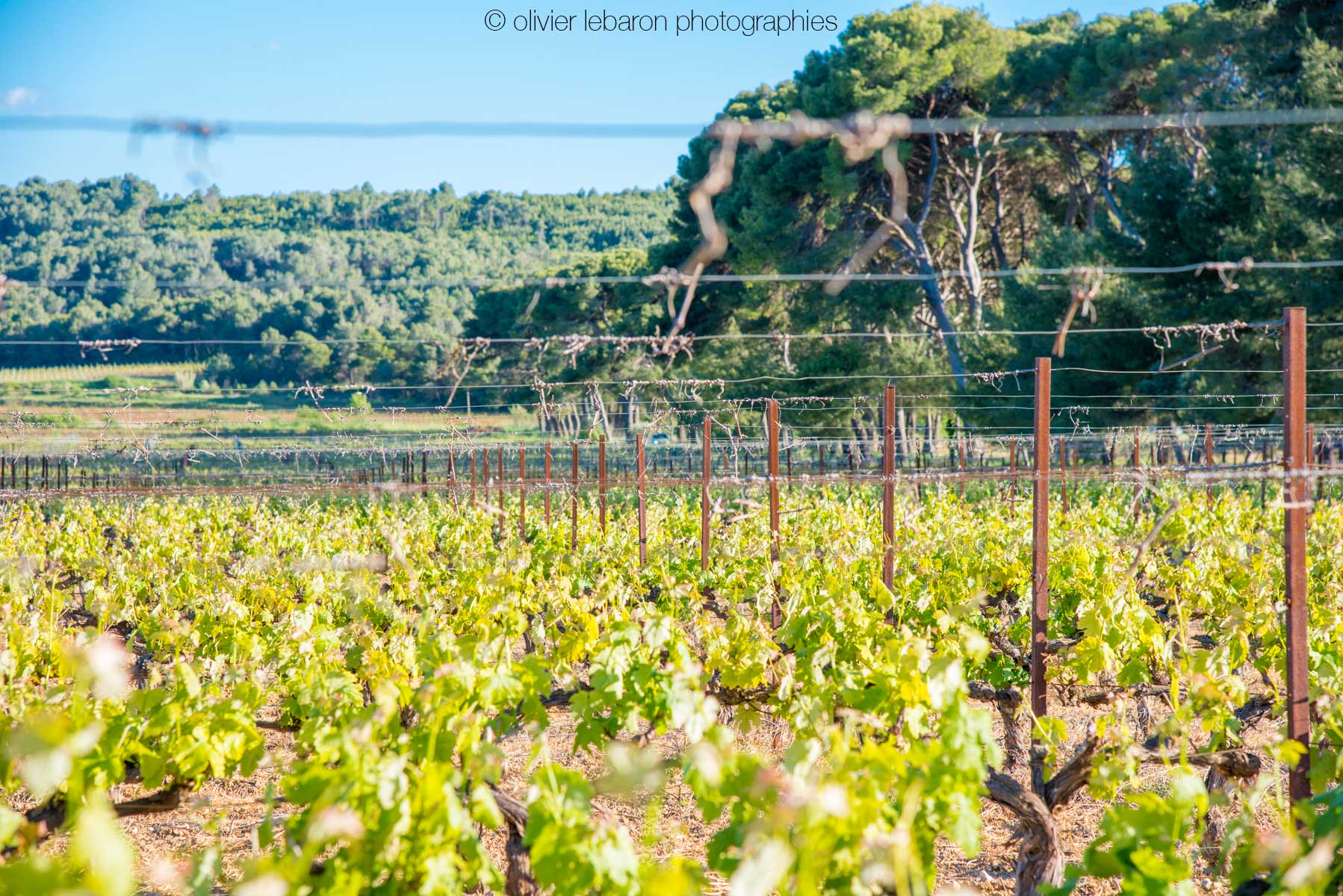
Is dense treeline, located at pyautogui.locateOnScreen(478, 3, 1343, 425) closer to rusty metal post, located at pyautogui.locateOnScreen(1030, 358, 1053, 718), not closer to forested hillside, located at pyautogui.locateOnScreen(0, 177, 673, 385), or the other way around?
forested hillside, located at pyautogui.locateOnScreen(0, 177, 673, 385)

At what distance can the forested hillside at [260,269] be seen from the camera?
48.5 feet

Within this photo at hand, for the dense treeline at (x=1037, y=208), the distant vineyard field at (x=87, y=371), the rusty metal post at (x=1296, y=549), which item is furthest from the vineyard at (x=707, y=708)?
the distant vineyard field at (x=87, y=371)

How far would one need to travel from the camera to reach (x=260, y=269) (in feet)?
71.8

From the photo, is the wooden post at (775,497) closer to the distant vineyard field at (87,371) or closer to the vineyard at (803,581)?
the vineyard at (803,581)

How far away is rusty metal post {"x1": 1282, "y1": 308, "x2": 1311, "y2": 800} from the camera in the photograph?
10.6 ft

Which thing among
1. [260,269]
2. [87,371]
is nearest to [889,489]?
[260,269]

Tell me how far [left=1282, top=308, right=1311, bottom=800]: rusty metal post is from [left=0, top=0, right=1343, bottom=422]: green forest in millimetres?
6606

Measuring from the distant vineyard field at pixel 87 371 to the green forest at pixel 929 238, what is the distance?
0.42 metres

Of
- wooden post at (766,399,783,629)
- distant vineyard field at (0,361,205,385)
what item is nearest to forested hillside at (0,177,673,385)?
distant vineyard field at (0,361,205,385)

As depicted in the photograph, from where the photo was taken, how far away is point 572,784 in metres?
2.21

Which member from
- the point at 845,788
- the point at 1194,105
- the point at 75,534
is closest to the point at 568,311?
the point at 1194,105

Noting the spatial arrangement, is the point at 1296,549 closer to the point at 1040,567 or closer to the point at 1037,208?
the point at 1040,567

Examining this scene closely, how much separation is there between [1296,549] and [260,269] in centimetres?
2137

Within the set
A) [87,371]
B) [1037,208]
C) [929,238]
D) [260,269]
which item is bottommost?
[87,371]
